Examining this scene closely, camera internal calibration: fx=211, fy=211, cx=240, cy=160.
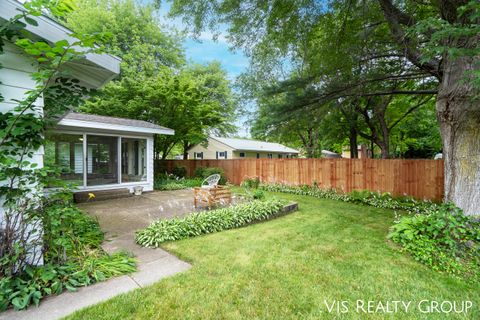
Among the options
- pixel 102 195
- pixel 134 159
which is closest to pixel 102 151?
pixel 134 159

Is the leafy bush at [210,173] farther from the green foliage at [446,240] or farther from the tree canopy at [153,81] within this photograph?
the green foliage at [446,240]

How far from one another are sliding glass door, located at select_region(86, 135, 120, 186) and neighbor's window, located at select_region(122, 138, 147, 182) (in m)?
0.37

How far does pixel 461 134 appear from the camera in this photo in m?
3.62

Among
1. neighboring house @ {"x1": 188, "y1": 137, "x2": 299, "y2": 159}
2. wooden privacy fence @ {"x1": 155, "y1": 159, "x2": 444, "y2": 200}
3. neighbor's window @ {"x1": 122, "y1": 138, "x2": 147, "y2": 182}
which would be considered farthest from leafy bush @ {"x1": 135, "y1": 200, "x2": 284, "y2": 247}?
neighboring house @ {"x1": 188, "y1": 137, "x2": 299, "y2": 159}

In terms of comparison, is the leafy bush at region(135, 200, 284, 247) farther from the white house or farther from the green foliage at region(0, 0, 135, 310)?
the white house

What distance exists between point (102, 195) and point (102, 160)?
165cm

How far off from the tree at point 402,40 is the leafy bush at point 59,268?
417cm

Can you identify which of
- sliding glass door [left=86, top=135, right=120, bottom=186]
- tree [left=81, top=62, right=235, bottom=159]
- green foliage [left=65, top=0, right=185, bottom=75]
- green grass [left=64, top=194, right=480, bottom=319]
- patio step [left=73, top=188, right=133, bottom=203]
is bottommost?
green grass [left=64, top=194, right=480, bottom=319]

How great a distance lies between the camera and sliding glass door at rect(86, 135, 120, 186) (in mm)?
7855

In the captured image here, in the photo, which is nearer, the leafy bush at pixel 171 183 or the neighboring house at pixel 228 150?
the leafy bush at pixel 171 183

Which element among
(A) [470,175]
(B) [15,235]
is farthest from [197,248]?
(A) [470,175]

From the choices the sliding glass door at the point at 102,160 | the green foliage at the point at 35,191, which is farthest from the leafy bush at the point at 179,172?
the green foliage at the point at 35,191

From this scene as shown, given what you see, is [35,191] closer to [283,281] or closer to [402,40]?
[283,281]

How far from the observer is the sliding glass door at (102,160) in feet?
25.8
